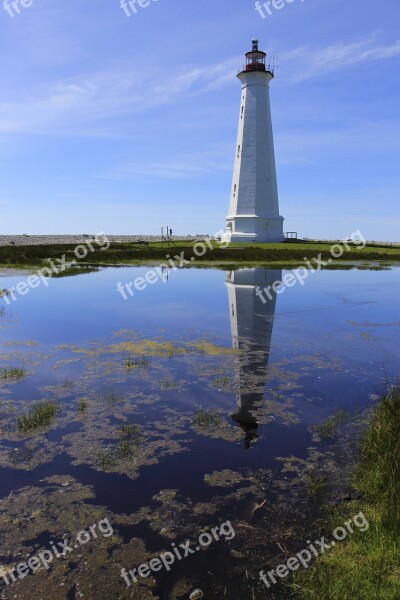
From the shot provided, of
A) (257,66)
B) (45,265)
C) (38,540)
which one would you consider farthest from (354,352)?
(257,66)

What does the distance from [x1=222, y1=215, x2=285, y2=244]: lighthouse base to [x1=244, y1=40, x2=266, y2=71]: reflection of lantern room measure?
19.9m

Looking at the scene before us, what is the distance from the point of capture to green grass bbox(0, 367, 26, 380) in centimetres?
1359

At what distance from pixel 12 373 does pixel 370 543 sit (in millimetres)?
10859

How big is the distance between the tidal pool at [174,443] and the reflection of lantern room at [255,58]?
53.0m

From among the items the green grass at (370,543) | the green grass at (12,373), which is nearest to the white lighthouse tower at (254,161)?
the green grass at (12,373)

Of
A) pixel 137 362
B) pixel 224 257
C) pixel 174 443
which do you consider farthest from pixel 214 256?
pixel 174 443

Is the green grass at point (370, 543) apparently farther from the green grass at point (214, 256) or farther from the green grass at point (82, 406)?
the green grass at point (214, 256)

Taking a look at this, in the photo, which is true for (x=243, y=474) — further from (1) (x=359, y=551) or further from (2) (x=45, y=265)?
(2) (x=45, y=265)

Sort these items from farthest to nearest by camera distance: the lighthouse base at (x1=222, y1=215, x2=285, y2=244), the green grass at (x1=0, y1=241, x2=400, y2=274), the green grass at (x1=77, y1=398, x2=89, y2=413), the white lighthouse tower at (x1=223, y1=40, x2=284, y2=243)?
1. the lighthouse base at (x1=222, y1=215, x2=285, y2=244)
2. the white lighthouse tower at (x1=223, y1=40, x2=284, y2=243)
3. the green grass at (x1=0, y1=241, x2=400, y2=274)
4. the green grass at (x1=77, y1=398, x2=89, y2=413)

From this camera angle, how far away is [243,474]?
8.20 metres

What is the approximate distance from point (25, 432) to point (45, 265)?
4260 cm

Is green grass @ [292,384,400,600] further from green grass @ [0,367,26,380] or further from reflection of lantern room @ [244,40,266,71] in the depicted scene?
reflection of lantern room @ [244,40,266,71]

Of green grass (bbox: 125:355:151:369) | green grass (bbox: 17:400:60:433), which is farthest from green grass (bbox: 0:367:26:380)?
green grass (bbox: 125:355:151:369)

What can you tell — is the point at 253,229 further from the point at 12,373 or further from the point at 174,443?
the point at 174,443
